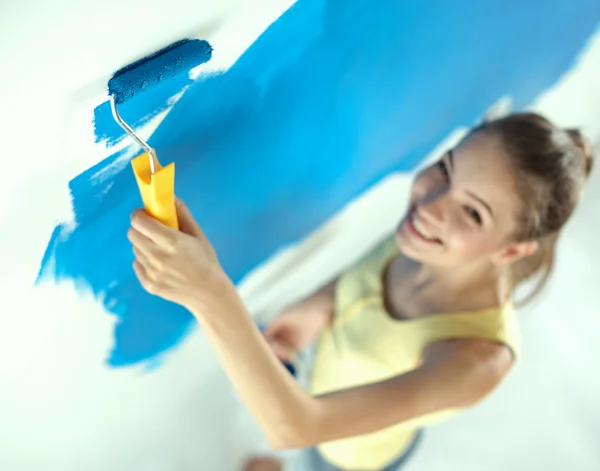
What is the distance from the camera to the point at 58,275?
0.61m

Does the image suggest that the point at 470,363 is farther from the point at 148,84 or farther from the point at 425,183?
the point at 148,84

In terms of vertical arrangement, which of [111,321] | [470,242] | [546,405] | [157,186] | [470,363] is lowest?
[546,405]

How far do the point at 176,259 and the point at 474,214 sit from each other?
44cm

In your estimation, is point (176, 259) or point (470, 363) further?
point (470, 363)

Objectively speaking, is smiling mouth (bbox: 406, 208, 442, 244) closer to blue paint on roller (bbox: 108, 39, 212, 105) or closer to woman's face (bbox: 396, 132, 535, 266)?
woman's face (bbox: 396, 132, 535, 266)

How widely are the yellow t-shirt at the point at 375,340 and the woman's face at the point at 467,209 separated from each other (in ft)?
0.31

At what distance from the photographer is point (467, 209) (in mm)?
824

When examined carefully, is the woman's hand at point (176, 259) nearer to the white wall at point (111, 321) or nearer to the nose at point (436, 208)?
the white wall at point (111, 321)

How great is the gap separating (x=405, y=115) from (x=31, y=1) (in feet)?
2.03

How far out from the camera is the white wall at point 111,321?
0.44 metres

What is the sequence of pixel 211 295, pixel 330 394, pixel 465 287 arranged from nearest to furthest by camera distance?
pixel 211 295
pixel 330 394
pixel 465 287

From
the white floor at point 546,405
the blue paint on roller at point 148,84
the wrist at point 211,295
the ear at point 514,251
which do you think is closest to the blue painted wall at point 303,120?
the blue paint on roller at point 148,84

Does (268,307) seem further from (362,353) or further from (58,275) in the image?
(58,275)

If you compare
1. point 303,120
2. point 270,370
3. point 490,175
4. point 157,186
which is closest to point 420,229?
point 490,175
